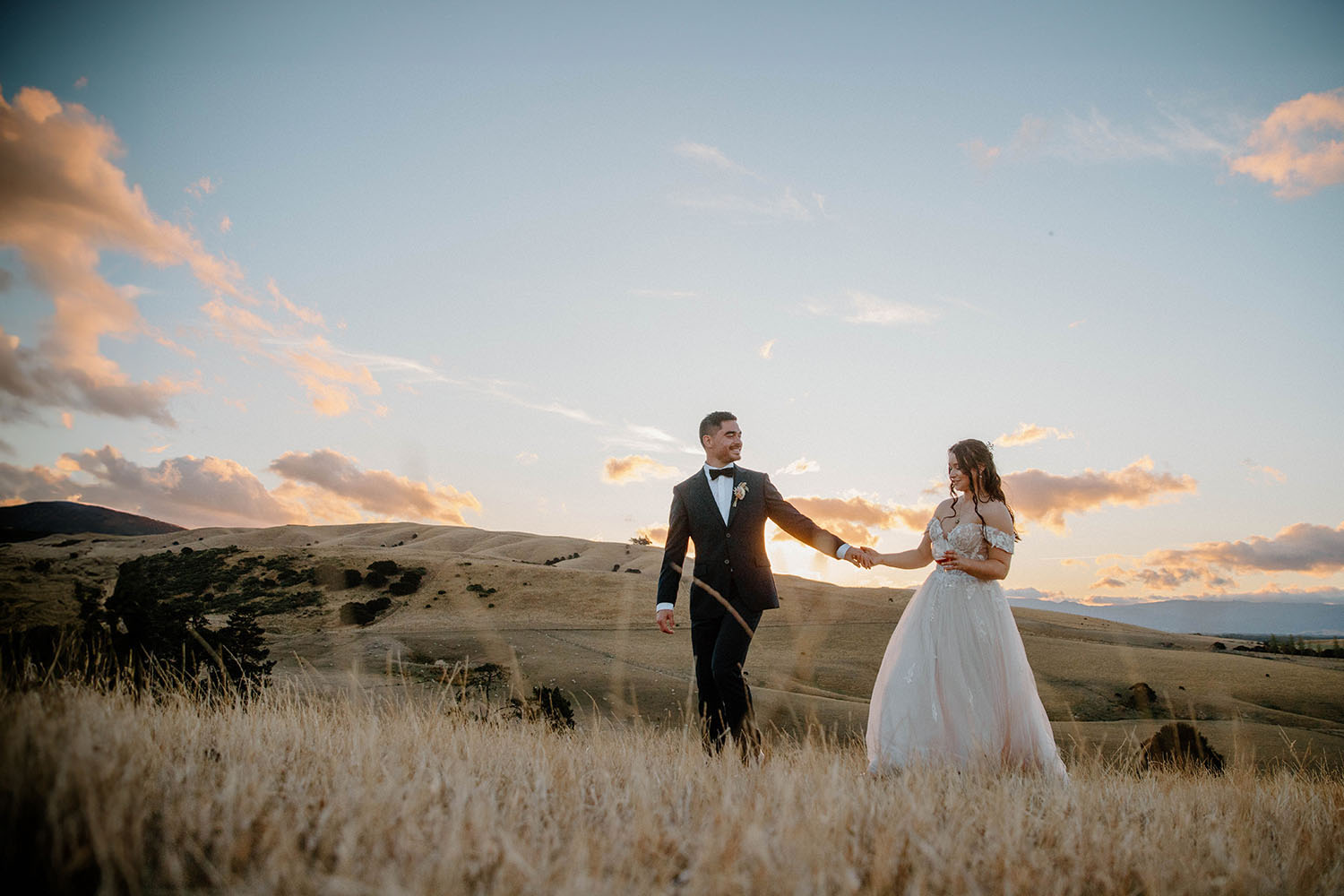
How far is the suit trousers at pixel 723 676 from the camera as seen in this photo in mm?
6895

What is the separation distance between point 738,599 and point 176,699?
478 cm

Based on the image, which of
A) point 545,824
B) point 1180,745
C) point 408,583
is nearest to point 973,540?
point 545,824

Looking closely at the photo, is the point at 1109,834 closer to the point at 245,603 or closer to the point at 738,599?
the point at 738,599

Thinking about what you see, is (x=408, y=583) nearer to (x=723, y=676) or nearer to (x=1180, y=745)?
(x=1180, y=745)

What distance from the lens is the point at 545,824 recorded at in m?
3.40

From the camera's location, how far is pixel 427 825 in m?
2.99

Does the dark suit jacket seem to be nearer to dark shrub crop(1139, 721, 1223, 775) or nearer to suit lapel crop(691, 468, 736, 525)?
suit lapel crop(691, 468, 736, 525)

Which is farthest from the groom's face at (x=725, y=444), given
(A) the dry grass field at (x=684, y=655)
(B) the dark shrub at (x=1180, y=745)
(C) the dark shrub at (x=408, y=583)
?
(C) the dark shrub at (x=408, y=583)

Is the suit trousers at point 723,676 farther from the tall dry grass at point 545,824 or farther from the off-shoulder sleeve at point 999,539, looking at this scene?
the off-shoulder sleeve at point 999,539

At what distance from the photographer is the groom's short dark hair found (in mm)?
7836

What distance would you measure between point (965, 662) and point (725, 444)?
10.0 feet

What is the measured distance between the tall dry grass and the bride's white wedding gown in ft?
4.64

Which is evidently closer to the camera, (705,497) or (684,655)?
(705,497)

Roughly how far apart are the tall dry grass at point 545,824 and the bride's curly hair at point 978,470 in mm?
3001
